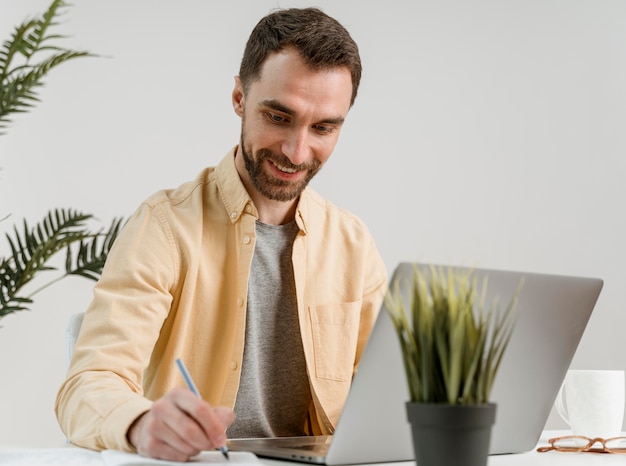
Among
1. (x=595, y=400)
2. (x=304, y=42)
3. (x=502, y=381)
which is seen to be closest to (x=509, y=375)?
(x=502, y=381)

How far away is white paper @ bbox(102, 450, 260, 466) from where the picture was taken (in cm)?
97

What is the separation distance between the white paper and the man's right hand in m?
0.01

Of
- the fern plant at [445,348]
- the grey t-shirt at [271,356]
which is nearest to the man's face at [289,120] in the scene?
the grey t-shirt at [271,356]

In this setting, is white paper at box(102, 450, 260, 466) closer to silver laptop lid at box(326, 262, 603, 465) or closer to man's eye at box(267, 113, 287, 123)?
silver laptop lid at box(326, 262, 603, 465)

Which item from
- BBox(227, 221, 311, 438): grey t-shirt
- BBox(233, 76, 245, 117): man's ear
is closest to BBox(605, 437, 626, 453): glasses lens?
BBox(227, 221, 311, 438): grey t-shirt

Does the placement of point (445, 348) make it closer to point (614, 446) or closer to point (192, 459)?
point (192, 459)

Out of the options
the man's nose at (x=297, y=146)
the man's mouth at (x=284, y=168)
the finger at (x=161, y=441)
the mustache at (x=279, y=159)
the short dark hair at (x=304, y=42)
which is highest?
the short dark hair at (x=304, y=42)

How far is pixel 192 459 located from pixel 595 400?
0.67 m

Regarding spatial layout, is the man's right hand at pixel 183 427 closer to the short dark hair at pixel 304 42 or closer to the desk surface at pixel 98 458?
the desk surface at pixel 98 458

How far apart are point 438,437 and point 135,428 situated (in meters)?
0.47

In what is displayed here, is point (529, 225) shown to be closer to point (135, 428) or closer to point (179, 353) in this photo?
point (179, 353)

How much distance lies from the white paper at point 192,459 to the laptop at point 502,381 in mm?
68

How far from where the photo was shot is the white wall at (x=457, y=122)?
3.23 metres

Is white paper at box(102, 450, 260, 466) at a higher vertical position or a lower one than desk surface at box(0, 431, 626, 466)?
higher
